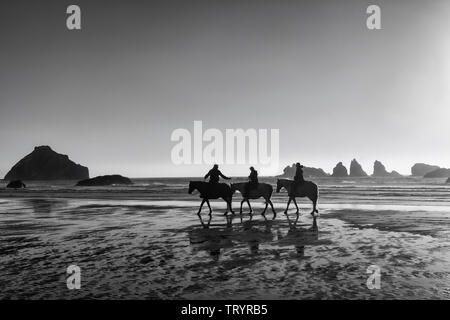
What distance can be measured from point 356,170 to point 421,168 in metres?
33.3

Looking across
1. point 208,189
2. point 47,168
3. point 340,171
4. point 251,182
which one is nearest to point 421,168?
point 340,171

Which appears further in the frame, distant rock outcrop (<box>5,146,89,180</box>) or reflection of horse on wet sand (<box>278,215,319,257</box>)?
distant rock outcrop (<box>5,146,89,180</box>)

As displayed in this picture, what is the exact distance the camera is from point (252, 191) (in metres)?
17.5

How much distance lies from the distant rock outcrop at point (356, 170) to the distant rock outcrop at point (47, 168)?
150m

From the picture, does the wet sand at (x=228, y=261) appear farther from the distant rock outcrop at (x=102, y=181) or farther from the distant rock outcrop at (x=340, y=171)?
the distant rock outcrop at (x=340, y=171)

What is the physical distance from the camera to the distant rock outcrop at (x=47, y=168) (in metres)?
174

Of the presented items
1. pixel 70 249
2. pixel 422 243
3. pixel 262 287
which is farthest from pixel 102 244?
pixel 422 243

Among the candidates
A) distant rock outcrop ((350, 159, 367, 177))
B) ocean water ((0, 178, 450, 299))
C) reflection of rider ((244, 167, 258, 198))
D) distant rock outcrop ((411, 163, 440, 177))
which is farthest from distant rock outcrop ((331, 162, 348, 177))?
ocean water ((0, 178, 450, 299))

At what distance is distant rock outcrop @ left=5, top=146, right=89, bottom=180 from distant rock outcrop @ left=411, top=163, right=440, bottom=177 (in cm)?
18405

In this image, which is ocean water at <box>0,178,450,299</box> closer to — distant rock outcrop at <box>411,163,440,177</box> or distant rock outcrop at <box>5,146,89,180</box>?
distant rock outcrop at <box>5,146,89,180</box>

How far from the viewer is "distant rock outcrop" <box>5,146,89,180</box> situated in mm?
173625

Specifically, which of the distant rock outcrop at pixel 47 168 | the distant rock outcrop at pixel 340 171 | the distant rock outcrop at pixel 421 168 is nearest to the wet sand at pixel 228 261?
the distant rock outcrop at pixel 340 171

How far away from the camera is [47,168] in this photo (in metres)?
175
